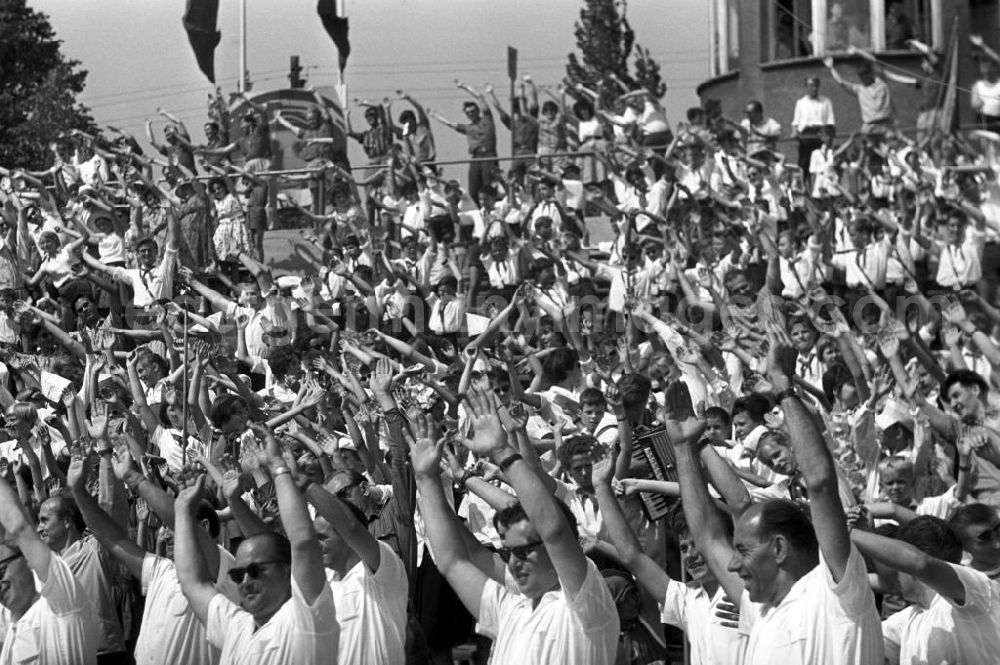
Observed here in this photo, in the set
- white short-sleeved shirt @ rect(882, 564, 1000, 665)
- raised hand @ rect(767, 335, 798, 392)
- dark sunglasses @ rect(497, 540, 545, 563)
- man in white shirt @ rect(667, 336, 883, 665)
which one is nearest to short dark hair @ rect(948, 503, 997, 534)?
white short-sleeved shirt @ rect(882, 564, 1000, 665)

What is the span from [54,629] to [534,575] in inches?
96.1

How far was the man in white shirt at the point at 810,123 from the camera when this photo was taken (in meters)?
23.3

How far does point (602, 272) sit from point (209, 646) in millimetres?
11574

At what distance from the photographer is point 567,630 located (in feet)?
18.2

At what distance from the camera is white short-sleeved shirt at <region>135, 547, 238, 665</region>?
6.94 meters

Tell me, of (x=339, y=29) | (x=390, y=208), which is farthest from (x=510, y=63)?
(x=390, y=208)

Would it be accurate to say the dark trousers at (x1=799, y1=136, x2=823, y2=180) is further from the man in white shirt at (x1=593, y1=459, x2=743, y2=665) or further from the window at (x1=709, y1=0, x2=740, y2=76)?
the man in white shirt at (x1=593, y1=459, x2=743, y2=665)

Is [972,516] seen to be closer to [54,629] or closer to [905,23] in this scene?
[54,629]

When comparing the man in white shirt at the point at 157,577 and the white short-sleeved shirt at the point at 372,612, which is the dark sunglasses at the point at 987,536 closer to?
the white short-sleeved shirt at the point at 372,612

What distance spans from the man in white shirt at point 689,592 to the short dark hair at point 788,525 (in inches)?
39.0

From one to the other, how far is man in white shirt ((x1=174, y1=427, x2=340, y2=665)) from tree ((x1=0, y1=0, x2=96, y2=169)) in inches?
1160

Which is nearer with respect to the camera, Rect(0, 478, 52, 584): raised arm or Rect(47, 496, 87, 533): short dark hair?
Rect(0, 478, 52, 584): raised arm

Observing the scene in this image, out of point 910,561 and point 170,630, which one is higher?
point 910,561

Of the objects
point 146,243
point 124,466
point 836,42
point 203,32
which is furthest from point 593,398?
point 203,32
